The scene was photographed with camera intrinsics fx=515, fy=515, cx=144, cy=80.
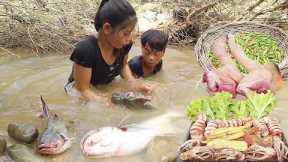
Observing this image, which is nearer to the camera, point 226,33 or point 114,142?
point 114,142

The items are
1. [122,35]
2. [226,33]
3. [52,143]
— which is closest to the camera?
[52,143]

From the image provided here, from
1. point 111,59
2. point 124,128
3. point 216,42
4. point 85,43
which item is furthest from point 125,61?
point 124,128

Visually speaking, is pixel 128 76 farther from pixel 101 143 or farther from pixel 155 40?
pixel 101 143

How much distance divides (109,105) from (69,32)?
7.58ft

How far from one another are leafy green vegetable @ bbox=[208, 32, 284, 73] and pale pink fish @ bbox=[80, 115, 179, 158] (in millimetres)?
1965

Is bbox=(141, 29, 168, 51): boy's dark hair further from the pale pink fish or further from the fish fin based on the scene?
the pale pink fish

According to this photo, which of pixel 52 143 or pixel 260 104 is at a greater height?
pixel 260 104

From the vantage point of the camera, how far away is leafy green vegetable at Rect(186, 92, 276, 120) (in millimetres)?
3836

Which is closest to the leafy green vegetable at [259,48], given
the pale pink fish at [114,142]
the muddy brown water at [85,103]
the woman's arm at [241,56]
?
the woman's arm at [241,56]

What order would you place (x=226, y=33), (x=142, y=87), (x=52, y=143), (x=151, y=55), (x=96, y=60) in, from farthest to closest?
1. (x=226, y=33)
2. (x=151, y=55)
3. (x=142, y=87)
4. (x=96, y=60)
5. (x=52, y=143)

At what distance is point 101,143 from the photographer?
3.82m

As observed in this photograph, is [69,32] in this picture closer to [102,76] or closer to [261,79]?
[102,76]

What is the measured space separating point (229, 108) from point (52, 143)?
1353mm

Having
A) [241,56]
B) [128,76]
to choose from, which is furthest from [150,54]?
[241,56]
